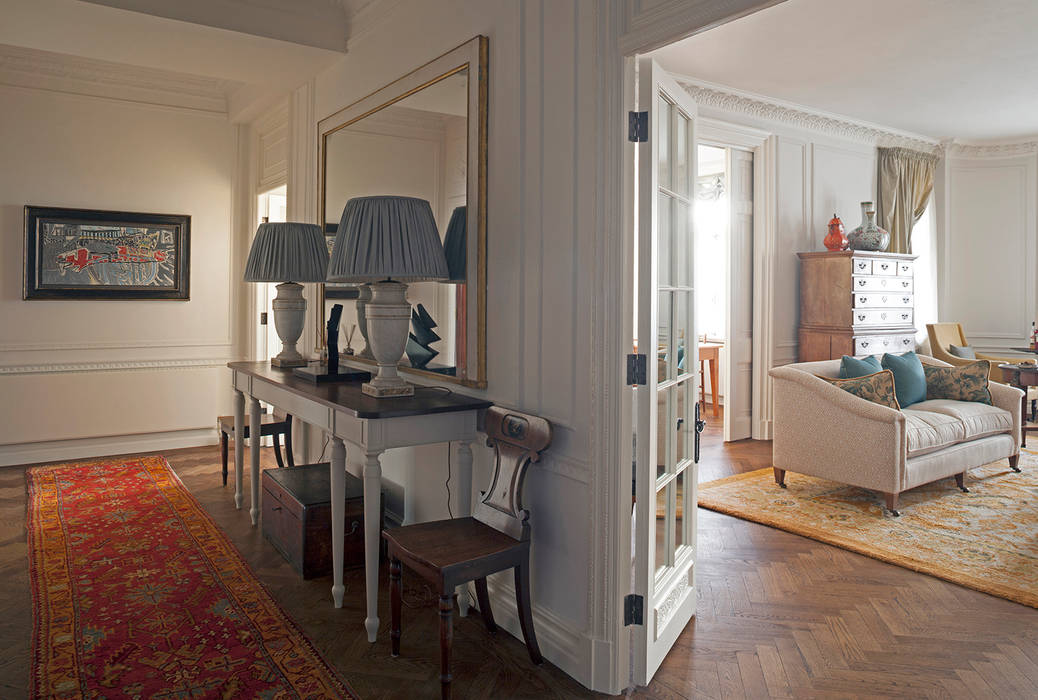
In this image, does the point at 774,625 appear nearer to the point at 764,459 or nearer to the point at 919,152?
the point at 764,459

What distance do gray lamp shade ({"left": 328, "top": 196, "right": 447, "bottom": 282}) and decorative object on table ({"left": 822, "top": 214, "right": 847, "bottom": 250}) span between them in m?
4.89

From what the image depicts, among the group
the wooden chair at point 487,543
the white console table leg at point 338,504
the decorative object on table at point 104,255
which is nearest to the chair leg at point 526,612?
the wooden chair at point 487,543

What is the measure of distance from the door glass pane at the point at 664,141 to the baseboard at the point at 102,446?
16.4 ft

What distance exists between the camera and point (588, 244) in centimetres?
236

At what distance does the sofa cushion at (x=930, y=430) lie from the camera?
4.18m

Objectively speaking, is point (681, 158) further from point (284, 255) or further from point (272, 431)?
point (272, 431)

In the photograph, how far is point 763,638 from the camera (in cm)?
270

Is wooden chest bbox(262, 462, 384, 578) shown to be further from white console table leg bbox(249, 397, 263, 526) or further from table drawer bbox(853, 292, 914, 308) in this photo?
table drawer bbox(853, 292, 914, 308)

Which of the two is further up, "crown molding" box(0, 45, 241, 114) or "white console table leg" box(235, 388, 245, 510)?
"crown molding" box(0, 45, 241, 114)

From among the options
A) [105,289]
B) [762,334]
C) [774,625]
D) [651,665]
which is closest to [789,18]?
[762,334]

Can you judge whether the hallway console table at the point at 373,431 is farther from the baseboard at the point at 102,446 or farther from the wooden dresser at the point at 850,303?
the wooden dresser at the point at 850,303

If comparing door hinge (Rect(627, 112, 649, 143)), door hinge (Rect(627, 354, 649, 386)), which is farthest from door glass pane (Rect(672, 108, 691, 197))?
door hinge (Rect(627, 354, 649, 386))

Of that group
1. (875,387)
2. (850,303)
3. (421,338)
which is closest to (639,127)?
(421,338)

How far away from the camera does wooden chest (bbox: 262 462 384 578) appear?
3271 mm
